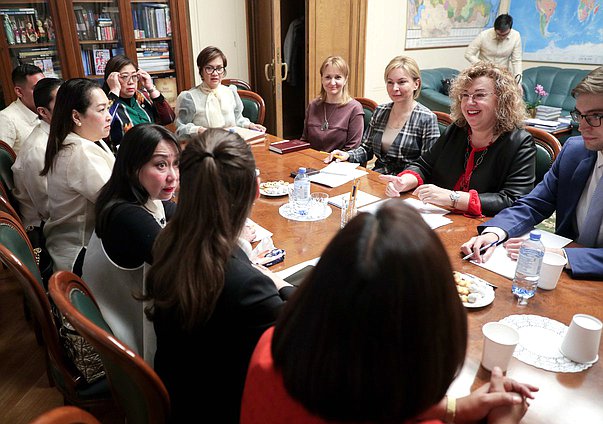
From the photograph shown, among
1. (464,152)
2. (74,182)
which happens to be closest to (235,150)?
(74,182)

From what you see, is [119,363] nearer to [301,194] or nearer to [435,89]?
[301,194]

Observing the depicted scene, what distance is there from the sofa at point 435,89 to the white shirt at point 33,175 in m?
4.19

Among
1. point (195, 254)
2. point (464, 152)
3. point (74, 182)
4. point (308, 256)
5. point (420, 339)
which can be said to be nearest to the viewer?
point (420, 339)

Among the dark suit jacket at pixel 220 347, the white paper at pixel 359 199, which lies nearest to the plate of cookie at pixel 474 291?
the dark suit jacket at pixel 220 347

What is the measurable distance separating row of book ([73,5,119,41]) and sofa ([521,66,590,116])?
4.63 metres

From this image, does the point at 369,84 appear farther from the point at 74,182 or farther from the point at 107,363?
the point at 107,363

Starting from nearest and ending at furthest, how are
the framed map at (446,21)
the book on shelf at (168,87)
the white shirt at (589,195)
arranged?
the white shirt at (589,195), the book on shelf at (168,87), the framed map at (446,21)

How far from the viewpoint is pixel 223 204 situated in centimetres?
95

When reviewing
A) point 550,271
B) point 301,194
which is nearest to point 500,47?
point 301,194

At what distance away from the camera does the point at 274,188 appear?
2.01 meters

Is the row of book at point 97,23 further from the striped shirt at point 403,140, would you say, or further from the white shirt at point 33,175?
the striped shirt at point 403,140

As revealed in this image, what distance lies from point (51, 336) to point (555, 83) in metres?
6.28

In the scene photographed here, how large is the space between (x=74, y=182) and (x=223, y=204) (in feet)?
3.66

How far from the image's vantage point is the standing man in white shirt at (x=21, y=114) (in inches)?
104
